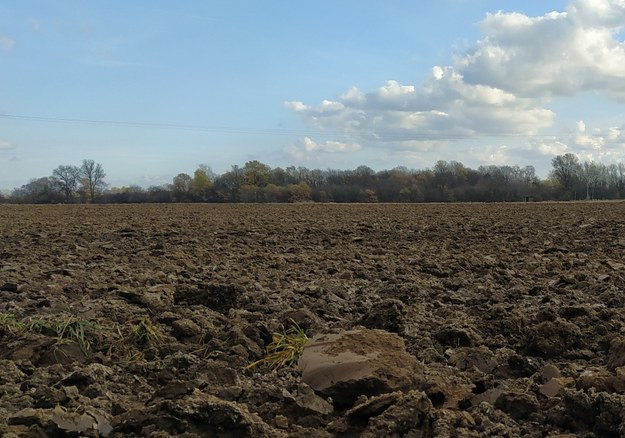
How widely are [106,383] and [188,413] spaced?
984 millimetres

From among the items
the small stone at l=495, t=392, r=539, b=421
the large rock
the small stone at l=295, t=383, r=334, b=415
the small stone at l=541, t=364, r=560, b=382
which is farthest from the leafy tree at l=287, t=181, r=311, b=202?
the small stone at l=495, t=392, r=539, b=421

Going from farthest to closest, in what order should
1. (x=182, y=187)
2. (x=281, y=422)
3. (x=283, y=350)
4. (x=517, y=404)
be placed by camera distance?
(x=182, y=187), (x=283, y=350), (x=517, y=404), (x=281, y=422)

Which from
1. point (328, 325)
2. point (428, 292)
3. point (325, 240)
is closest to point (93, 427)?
point (328, 325)

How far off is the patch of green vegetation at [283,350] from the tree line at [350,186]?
7564 centimetres

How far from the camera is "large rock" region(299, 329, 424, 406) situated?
11.4 feet

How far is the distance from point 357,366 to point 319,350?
0.49m

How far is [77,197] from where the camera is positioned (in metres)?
96.8

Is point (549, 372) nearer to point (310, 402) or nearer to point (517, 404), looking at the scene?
point (517, 404)

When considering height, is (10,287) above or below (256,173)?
below

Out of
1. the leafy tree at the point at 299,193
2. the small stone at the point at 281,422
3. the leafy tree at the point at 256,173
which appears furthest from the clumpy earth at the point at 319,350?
the leafy tree at the point at 256,173

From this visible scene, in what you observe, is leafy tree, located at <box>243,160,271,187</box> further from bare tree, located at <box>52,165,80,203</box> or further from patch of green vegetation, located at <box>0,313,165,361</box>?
patch of green vegetation, located at <box>0,313,165,361</box>

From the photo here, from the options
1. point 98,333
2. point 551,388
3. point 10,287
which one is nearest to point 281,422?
point 551,388

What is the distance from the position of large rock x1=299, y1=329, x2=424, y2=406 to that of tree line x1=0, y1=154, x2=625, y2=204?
7618 centimetres

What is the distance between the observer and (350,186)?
314ft
